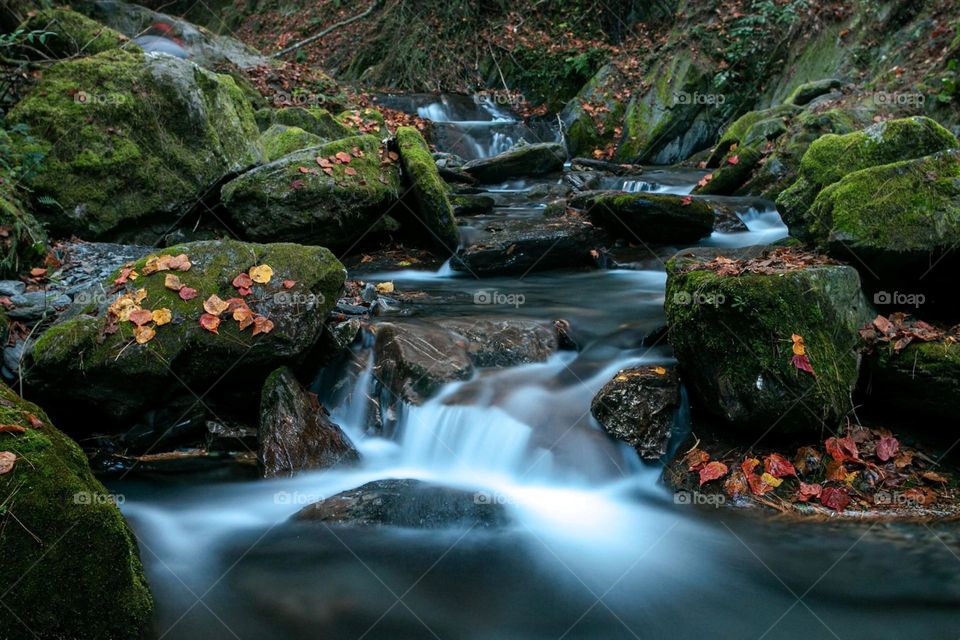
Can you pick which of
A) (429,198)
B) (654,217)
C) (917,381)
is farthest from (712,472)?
(429,198)

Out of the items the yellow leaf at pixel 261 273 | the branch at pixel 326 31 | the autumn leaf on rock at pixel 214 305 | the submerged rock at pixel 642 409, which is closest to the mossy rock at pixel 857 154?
the submerged rock at pixel 642 409

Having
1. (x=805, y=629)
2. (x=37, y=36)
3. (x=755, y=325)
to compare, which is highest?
(x=37, y=36)

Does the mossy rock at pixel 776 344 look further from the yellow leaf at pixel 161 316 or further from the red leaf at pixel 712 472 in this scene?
the yellow leaf at pixel 161 316

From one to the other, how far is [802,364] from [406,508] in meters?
2.64

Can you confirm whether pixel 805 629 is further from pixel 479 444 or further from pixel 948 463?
pixel 479 444

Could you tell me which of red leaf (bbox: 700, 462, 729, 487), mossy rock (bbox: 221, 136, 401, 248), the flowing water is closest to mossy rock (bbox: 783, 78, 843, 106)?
mossy rock (bbox: 221, 136, 401, 248)

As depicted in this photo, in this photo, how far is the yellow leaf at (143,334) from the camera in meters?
4.59

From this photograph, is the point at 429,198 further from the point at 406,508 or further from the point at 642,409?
the point at 406,508

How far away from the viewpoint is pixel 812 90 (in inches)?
457

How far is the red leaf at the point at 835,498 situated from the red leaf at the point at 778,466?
0.21 m

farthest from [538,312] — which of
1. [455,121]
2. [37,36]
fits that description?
[455,121]

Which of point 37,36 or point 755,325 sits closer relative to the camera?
point 755,325

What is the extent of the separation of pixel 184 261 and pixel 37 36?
4723mm

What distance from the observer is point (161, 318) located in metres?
4.68
